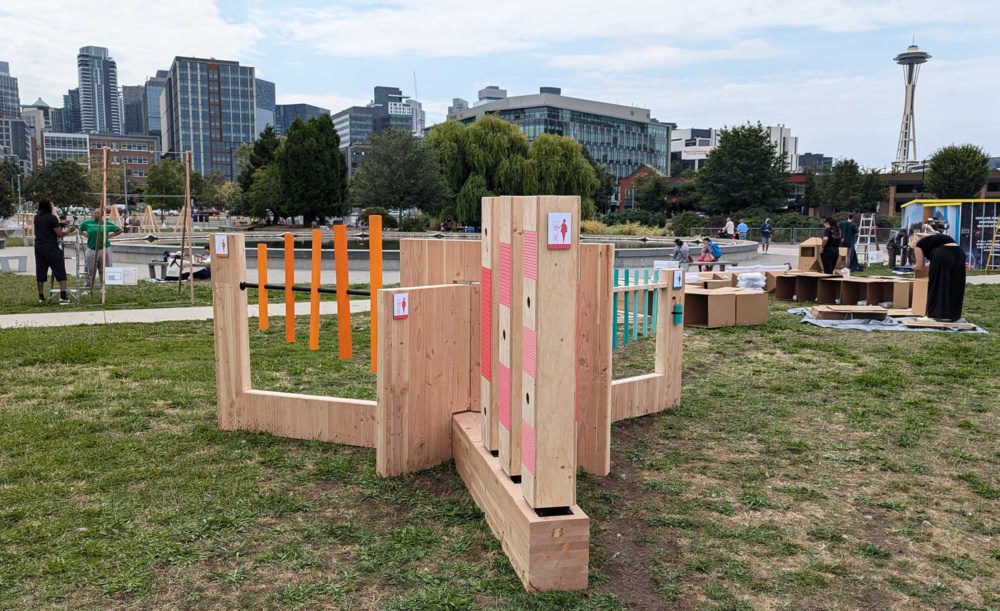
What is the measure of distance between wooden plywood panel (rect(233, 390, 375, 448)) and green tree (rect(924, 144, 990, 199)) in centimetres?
7366

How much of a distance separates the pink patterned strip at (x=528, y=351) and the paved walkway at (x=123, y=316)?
7869 mm

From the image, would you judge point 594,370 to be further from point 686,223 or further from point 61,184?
point 61,184

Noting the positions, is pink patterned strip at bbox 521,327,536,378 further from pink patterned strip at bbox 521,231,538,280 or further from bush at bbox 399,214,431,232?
bush at bbox 399,214,431,232

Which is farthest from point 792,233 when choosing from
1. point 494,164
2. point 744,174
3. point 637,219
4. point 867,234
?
point 744,174

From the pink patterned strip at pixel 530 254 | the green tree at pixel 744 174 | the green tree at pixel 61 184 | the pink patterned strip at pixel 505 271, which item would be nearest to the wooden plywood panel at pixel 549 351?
the pink patterned strip at pixel 530 254

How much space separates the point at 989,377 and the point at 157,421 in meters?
8.06

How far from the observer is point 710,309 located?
1160 cm

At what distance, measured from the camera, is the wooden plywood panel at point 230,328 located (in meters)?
5.98

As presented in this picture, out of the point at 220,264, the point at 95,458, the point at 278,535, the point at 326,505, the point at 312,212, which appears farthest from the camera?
the point at 312,212

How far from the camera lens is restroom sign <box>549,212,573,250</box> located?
137 inches

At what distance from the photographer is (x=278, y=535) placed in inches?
167

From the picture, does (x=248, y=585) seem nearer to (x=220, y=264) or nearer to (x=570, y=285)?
(x=570, y=285)

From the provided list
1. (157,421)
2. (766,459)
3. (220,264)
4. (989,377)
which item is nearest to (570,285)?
(766,459)

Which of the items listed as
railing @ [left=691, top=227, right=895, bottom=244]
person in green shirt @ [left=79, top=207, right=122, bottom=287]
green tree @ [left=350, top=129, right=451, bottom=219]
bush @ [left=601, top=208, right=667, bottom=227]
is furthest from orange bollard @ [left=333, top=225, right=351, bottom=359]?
bush @ [left=601, top=208, right=667, bottom=227]
